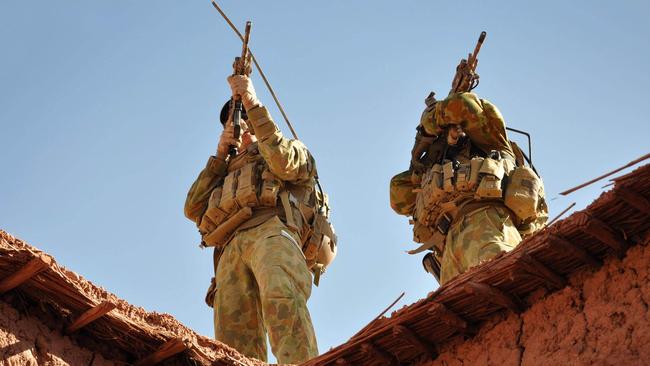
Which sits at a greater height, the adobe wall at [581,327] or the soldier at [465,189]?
the soldier at [465,189]

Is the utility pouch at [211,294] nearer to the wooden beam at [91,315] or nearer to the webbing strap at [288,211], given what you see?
the webbing strap at [288,211]

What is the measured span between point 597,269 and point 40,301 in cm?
257

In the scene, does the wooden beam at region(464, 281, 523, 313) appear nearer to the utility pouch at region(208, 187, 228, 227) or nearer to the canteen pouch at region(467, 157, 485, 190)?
the canteen pouch at region(467, 157, 485, 190)

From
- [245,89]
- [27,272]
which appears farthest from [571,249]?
[245,89]

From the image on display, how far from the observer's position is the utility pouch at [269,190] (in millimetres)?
9750

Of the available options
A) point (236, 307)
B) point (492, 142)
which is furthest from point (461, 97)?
point (236, 307)

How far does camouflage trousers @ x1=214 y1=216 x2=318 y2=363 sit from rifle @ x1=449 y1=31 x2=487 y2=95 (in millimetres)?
2216

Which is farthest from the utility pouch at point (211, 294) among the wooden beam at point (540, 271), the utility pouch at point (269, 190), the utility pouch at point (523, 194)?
the wooden beam at point (540, 271)

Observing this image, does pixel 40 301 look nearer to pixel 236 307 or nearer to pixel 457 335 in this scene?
pixel 457 335

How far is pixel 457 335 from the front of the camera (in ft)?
21.0

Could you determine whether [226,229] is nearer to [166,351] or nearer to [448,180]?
[448,180]

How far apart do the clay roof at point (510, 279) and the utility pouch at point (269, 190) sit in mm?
3334

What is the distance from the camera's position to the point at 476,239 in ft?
30.9

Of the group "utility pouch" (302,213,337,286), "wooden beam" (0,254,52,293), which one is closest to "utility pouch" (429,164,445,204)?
"utility pouch" (302,213,337,286)
